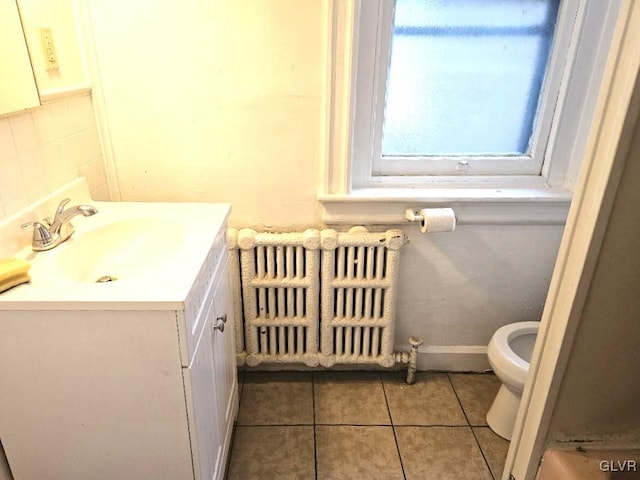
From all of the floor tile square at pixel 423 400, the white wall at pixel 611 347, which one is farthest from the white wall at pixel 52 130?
the floor tile square at pixel 423 400

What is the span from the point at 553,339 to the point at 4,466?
124cm

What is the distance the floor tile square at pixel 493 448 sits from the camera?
62.6 inches

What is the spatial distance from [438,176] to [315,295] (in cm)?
68

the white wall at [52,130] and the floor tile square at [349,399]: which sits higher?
the white wall at [52,130]

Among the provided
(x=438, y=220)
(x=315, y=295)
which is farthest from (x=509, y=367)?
(x=315, y=295)

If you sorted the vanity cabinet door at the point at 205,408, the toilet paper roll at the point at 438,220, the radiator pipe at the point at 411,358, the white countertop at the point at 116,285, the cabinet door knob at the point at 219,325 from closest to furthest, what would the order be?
the white countertop at the point at 116,285 → the vanity cabinet door at the point at 205,408 → the cabinet door knob at the point at 219,325 → the toilet paper roll at the point at 438,220 → the radiator pipe at the point at 411,358

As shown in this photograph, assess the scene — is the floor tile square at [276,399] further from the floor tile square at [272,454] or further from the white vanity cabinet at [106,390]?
→ the white vanity cabinet at [106,390]

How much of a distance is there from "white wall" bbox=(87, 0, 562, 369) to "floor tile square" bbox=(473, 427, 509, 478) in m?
0.46

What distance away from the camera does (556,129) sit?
5.65 ft

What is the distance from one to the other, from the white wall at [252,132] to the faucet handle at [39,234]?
1.83ft

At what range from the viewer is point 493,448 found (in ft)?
5.47

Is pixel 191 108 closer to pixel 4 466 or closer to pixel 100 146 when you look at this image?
pixel 100 146

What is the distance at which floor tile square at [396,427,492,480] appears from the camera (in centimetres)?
156

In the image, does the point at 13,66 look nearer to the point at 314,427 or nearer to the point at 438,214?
the point at 438,214
